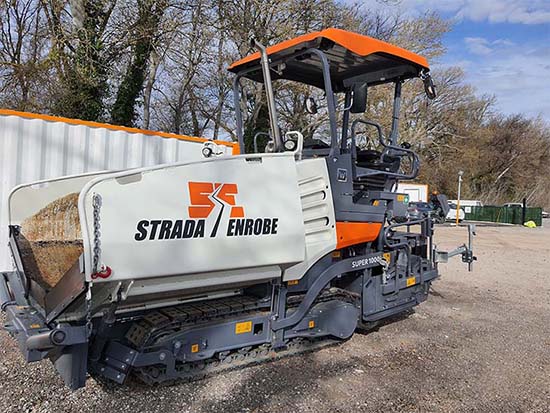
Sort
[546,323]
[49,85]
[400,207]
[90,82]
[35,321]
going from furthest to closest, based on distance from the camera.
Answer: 1. [49,85]
2. [90,82]
3. [546,323]
4. [400,207]
5. [35,321]

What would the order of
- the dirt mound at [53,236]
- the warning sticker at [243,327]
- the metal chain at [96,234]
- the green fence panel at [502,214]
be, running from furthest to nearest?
the green fence panel at [502,214]
the dirt mound at [53,236]
the warning sticker at [243,327]
the metal chain at [96,234]

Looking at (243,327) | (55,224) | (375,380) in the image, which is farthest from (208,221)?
(375,380)

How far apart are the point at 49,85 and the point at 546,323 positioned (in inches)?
502

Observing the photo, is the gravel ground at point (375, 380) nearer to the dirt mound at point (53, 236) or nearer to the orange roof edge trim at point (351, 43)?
the dirt mound at point (53, 236)

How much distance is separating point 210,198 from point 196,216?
0.16 meters

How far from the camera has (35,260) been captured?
3854 millimetres

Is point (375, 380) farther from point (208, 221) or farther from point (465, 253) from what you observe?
point (465, 253)

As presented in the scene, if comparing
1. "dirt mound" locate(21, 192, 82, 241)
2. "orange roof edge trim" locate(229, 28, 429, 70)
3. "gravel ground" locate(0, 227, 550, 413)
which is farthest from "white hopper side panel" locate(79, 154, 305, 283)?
"dirt mound" locate(21, 192, 82, 241)

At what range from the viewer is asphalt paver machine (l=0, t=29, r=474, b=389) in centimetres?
290

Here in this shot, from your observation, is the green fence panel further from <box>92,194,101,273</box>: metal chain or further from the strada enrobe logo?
<box>92,194,101,273</box>: metal chain

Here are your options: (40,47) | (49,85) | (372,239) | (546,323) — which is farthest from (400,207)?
(40,47)

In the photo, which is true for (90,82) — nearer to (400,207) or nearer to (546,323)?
(400,207)

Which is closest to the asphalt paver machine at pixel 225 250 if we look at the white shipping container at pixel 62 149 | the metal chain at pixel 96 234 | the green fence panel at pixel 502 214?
the metal chain at pixel 96 234

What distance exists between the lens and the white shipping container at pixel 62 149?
550cm
